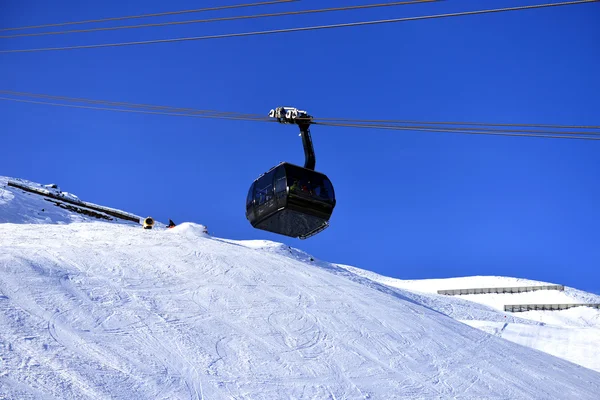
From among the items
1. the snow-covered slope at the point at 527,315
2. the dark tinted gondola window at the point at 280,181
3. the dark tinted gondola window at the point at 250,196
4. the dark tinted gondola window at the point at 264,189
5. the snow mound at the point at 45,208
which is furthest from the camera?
the snow mound at the point at 45,208

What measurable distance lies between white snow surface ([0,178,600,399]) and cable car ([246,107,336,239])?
2.64 meters

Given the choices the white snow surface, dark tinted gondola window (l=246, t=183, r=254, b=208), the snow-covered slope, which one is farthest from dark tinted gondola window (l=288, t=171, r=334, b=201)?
the snow-covered slope

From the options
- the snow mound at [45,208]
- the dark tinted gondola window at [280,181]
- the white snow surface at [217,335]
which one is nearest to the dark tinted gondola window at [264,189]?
the dark tinted gondola window at [280,181]

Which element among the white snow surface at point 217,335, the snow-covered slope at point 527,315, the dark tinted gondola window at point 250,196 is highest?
the snow-covered slope at point 527,315

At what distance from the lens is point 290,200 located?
16250mm

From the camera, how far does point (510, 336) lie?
25234 millimetres

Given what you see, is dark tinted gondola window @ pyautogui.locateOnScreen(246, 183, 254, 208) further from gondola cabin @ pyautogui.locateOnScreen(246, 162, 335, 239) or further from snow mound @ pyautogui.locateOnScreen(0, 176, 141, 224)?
snow mound @ pyautogui.locateOnScreen(0, 176, 141, 224)

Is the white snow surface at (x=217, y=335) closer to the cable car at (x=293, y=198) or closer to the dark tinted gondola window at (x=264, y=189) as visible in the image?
the cable car at (x=293, y=198)

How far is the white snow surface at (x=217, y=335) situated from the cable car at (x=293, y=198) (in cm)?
264

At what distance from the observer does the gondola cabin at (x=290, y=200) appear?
53.7ft

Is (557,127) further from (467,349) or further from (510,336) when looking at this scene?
(510,336)

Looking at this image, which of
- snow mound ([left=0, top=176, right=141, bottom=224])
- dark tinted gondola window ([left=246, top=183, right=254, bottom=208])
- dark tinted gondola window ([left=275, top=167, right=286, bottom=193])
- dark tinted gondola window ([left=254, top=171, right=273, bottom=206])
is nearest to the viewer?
dark tinted gondola window ([left=275, top=167, right=286, bottom=193])

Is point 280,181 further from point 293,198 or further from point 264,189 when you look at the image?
point 264,189

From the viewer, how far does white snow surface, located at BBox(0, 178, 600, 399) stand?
13.3 m
